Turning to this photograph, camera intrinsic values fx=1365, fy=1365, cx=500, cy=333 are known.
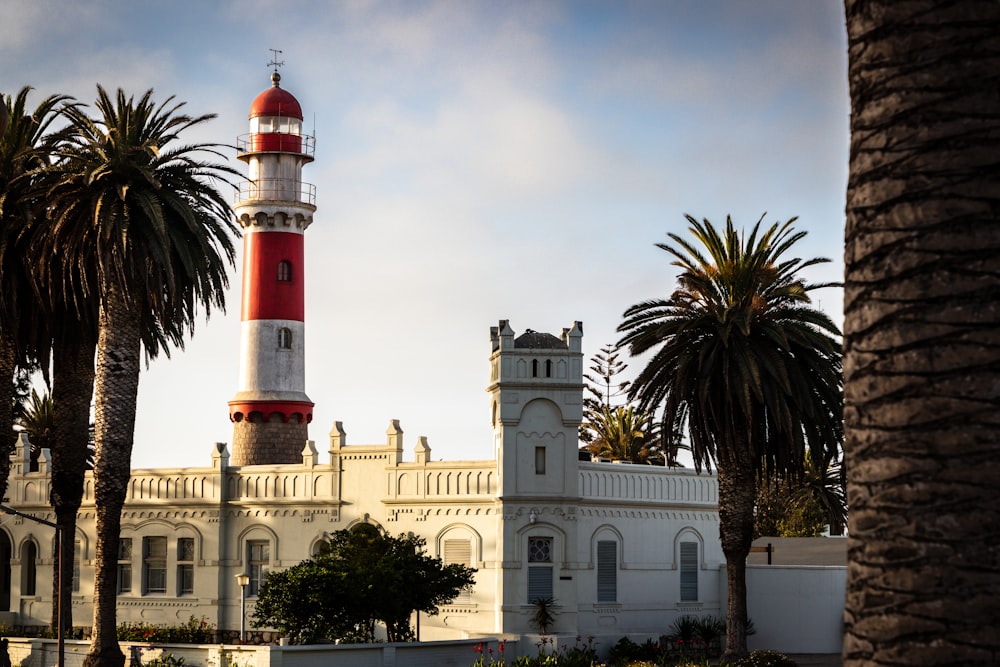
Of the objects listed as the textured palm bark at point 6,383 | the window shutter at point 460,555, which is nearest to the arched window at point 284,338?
the window shutter at point 460,555

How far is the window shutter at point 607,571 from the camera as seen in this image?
42.2 m

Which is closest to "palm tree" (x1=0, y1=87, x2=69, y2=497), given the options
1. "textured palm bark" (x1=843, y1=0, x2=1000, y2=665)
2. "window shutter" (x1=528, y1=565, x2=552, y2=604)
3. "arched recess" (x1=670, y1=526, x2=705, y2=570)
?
"window shutter" (x1=528, y1=565, x2=552, y2=604)

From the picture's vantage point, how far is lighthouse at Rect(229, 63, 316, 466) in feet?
169

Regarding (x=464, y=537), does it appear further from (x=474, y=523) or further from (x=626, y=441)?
(x=626, y=441)

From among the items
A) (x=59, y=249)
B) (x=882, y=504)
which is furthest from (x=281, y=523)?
(x=882, y=504)

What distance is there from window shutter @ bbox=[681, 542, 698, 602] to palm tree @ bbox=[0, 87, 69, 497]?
21.3 m

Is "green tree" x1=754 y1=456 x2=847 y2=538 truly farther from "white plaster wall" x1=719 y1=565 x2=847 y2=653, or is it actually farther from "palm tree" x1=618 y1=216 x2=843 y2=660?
"palm tree" x1=618 y1=216 x2=843 y2=660

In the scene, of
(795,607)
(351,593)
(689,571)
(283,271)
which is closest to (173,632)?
(351,593)

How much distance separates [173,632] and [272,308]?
1519cm

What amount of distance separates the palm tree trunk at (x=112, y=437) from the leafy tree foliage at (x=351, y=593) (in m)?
4.30

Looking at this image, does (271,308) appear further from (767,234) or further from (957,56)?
(957,56)

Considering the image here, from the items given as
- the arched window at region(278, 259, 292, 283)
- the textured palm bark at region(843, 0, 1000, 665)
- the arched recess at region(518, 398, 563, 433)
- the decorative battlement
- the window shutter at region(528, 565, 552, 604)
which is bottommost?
the window shutter at region(528, 565, 552, 604)

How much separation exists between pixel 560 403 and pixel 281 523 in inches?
412

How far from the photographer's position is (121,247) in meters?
32.0
